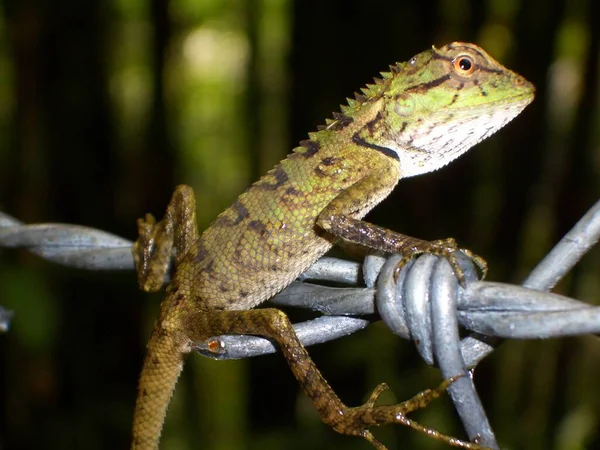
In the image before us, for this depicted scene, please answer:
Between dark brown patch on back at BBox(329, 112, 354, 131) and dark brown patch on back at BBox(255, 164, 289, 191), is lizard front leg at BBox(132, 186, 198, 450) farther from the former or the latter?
dark brown patch on back at BBox(329, 112, 354, 131)

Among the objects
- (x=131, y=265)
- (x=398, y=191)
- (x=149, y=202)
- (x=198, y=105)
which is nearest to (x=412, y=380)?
(x=398, y=191)

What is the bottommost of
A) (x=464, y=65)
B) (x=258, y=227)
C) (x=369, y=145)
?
(x=258, y=227)

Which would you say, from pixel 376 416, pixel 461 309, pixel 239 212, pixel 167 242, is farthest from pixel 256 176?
pixel 461 309

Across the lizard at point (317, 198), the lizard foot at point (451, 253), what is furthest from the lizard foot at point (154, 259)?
the lizard foot at point (451, 253)

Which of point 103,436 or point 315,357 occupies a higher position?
point 315,357

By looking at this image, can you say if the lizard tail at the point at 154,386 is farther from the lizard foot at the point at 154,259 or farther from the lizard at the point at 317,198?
the lizard foot at the point at 154,259

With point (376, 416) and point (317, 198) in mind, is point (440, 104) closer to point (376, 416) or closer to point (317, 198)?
point (317, 198)

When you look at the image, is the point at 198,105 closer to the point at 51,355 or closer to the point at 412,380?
the point at 51,355
